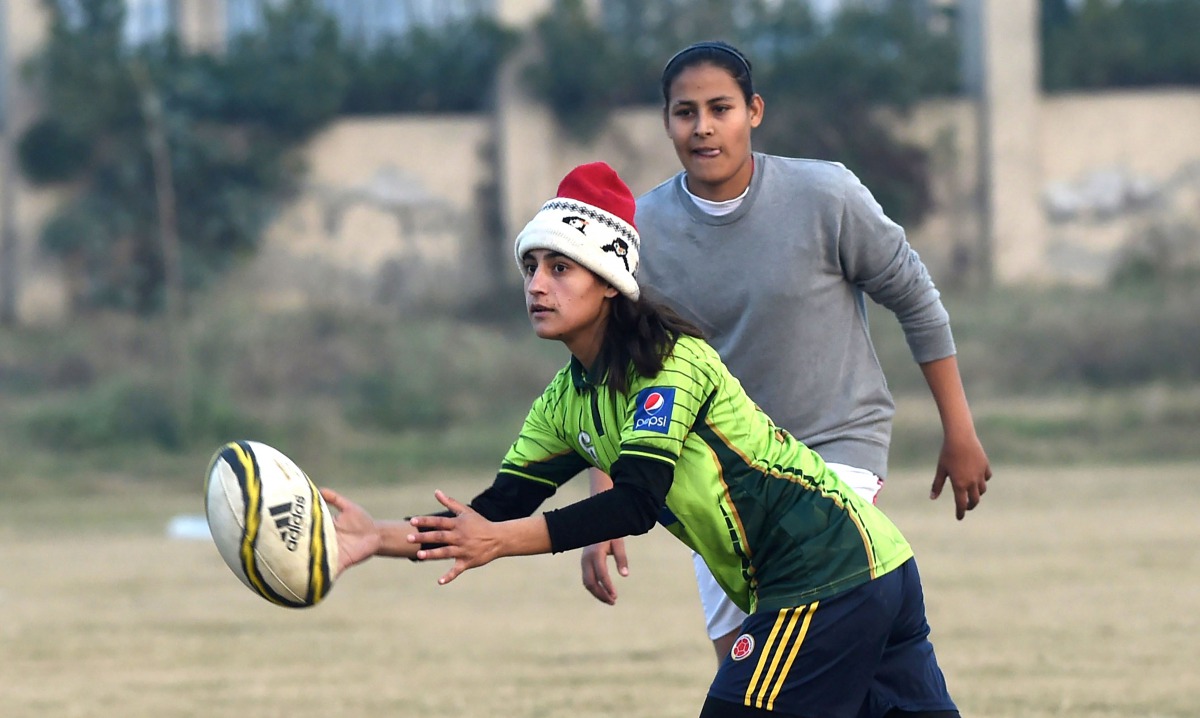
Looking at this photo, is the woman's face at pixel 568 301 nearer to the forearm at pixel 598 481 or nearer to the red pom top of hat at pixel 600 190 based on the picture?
the red pom top of hat at pixel 600 190

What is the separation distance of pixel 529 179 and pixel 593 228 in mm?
20689

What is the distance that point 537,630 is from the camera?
859cm

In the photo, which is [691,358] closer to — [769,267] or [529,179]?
[769,267]

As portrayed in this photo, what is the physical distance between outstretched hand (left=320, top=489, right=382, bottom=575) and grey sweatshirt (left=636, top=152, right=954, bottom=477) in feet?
3.42

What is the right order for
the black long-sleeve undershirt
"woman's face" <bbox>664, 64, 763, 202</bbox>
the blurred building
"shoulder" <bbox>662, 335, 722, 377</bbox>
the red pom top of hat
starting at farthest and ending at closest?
the blurred building → "woman's face" <bbox>664, 64, 763, 202</bbox> → the red pom top of hat → "shoulder" <bbox>662, 335, 722, 377</bbox> → the black long-sleeve undershirt

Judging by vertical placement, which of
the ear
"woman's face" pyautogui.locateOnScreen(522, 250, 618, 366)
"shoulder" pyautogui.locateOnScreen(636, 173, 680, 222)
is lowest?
"woman's face" pyautogui.locateOnScreen(522, 250, 618, 366)

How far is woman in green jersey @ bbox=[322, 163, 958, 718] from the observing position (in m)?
3.35

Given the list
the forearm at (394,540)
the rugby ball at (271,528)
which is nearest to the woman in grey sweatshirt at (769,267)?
the forearm at (394,540)

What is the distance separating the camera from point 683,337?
138 inches

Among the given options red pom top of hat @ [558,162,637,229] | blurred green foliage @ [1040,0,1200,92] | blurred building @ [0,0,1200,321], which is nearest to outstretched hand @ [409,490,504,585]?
red pom top of hat @ [558,162,637,229]

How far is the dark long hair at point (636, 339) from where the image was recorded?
11.2ft

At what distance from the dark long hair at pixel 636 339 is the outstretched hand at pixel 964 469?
0.96m

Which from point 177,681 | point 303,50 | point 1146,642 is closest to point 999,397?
point 303,50

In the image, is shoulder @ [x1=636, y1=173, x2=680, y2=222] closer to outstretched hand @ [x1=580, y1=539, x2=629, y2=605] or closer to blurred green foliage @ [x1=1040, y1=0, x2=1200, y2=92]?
outstretched hand @ [x1=580, y1=539, x2=629, y2=605]
